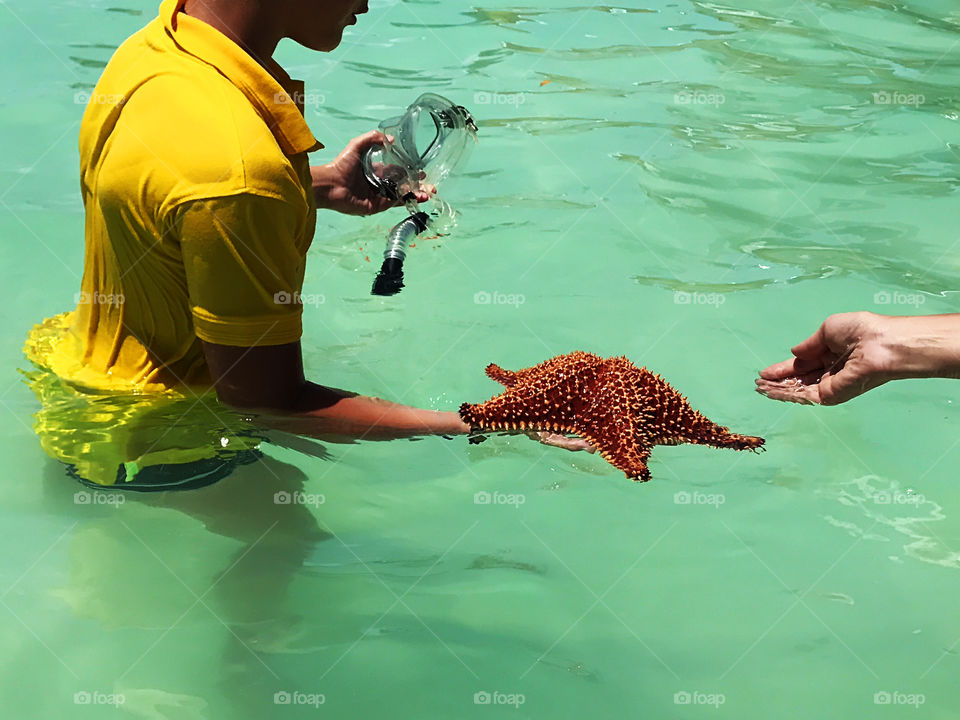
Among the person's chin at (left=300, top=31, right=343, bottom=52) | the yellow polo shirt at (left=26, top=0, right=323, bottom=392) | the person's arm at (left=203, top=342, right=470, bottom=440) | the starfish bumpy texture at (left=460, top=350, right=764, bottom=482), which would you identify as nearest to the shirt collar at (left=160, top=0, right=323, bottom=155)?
the yellow polo shirt at (left=26, top=0, right=323, bottom=392)

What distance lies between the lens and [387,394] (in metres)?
5.30

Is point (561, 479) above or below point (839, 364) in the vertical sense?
below

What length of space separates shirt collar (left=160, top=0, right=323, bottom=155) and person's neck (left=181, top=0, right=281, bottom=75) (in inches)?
1.6

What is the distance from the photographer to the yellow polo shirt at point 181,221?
103 inches

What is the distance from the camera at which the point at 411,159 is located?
14.0 ft

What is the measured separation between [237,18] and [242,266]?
2.43ft

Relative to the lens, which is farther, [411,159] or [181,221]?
[411,159]

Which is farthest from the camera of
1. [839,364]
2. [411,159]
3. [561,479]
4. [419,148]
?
[561,479]

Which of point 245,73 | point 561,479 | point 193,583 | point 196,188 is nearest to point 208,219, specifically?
point 196,188

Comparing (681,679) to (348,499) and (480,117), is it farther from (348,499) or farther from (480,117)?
(480,117)

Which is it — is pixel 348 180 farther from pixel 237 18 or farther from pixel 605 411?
pixel 605 411

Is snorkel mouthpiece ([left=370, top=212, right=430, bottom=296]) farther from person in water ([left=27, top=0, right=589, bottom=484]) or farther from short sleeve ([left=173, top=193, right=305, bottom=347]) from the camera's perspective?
short sleeve ([left=173, top=193, right=305, bottom=347])

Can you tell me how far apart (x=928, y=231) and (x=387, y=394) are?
13.8ft

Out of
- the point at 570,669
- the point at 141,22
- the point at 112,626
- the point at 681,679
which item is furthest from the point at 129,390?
the point at 141,22
